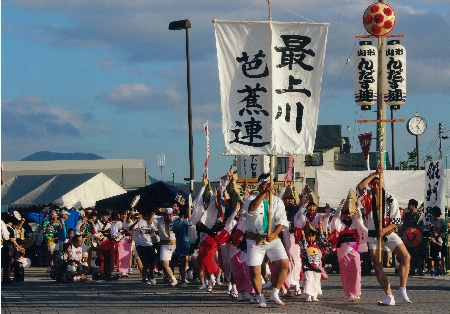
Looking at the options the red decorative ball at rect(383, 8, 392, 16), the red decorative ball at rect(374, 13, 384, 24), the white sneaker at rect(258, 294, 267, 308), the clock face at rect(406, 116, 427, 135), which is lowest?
the white sneaker at rect(258, 294, 267, 308)

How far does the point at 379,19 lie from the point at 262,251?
7.93 m

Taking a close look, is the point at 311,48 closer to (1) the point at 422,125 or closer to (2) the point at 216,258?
(2) the point at 216,258

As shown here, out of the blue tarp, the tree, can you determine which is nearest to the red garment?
the blue tarp

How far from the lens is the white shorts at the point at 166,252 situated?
64.2 ft

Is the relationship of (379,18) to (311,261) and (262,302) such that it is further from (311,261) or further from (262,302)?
(262,302)

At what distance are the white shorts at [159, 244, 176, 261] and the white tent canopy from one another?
11035 mm

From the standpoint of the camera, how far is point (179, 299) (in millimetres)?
15367

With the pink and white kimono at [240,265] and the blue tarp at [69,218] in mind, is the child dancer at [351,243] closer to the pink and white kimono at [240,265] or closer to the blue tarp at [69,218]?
the pink and white kimono at [240,265]

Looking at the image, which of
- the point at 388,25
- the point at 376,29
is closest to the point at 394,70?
the point at 388,25

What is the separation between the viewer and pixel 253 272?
43.9ft

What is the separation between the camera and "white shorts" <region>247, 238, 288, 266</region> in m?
13.5

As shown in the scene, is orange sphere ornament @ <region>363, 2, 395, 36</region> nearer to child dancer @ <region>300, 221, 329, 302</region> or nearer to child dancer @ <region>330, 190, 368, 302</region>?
child dancer @ <region>300, 221, 329, 302</region>

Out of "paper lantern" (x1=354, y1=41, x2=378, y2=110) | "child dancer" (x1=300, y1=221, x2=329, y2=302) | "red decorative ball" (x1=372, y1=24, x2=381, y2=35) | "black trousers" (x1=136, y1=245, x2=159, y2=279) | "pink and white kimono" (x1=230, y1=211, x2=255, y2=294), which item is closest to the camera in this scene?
"child dancer" (x1=300, y1=221, x2=329, y2=302)

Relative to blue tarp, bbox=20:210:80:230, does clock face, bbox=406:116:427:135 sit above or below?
above
